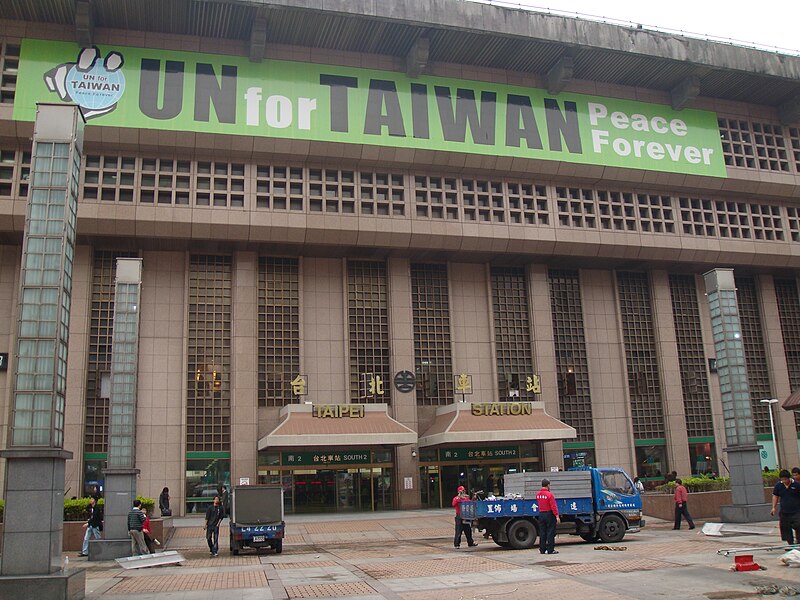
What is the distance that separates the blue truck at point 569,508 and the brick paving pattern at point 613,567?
4.32 metres

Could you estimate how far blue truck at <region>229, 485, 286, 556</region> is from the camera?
22359mm

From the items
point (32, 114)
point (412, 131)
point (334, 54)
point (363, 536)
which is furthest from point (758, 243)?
point (32, 114)

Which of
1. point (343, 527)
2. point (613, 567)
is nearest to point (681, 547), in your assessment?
point (613, 567)

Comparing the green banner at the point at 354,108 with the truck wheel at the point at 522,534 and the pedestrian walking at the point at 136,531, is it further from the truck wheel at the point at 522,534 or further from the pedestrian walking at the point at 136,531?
the truck wheel at the point at 522,534

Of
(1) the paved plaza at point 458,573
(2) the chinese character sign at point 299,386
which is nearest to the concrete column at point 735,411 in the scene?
(1) the paved plaza at point 458,573

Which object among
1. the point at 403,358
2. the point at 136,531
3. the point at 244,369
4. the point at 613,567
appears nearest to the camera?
the point at 613,567

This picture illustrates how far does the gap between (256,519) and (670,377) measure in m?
28.5

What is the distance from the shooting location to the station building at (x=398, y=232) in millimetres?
35625

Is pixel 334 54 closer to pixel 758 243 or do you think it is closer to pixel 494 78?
pixel 494 78

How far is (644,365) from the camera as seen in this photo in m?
43.6

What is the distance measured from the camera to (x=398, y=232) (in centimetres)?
3803

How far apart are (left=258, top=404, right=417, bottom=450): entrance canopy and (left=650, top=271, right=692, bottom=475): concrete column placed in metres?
16.2

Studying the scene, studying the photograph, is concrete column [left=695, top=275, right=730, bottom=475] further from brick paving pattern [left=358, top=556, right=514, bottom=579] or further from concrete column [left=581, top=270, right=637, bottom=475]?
brick paving pattern [left=358, top=556, right=514, bottom=579]

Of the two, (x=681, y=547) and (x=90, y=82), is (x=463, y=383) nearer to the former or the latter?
(x=681, y=547)
